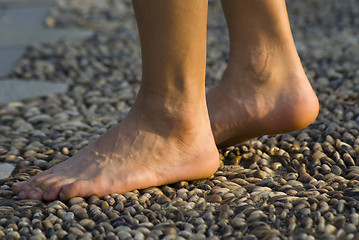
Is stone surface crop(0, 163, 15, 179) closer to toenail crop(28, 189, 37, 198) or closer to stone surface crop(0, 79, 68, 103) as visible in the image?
toenail crop(28, 189, 37, 198)

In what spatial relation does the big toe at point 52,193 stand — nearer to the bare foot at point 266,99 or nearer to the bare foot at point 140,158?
the bare foot at point 140,158

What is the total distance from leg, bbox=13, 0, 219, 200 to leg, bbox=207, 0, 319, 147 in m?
0.17

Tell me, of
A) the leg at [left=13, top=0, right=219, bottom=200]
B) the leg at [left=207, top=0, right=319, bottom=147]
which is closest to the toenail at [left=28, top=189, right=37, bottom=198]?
the leg at [left=13, top=0, right=219, bottom=200]

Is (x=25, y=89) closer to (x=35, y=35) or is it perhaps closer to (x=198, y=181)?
(x=35, y=35)

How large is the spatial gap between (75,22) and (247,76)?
2.39 meters

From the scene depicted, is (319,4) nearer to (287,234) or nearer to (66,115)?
(66,115)

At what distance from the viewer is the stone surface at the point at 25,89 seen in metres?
2.29

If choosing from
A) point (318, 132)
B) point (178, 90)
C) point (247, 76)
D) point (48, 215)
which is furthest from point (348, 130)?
point (48, 215)

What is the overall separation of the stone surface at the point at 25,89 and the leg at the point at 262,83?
1078 mm

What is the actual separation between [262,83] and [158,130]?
13.8 inches

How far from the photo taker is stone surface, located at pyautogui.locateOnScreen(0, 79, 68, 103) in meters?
2.29

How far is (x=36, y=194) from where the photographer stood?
4.22 ft

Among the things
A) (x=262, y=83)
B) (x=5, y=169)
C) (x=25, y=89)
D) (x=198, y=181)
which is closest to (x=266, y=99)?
(x=262, y=83)

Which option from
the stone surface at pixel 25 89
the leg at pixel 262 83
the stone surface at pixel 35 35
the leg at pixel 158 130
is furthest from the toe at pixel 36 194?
the stone surface at pixel 35 35
